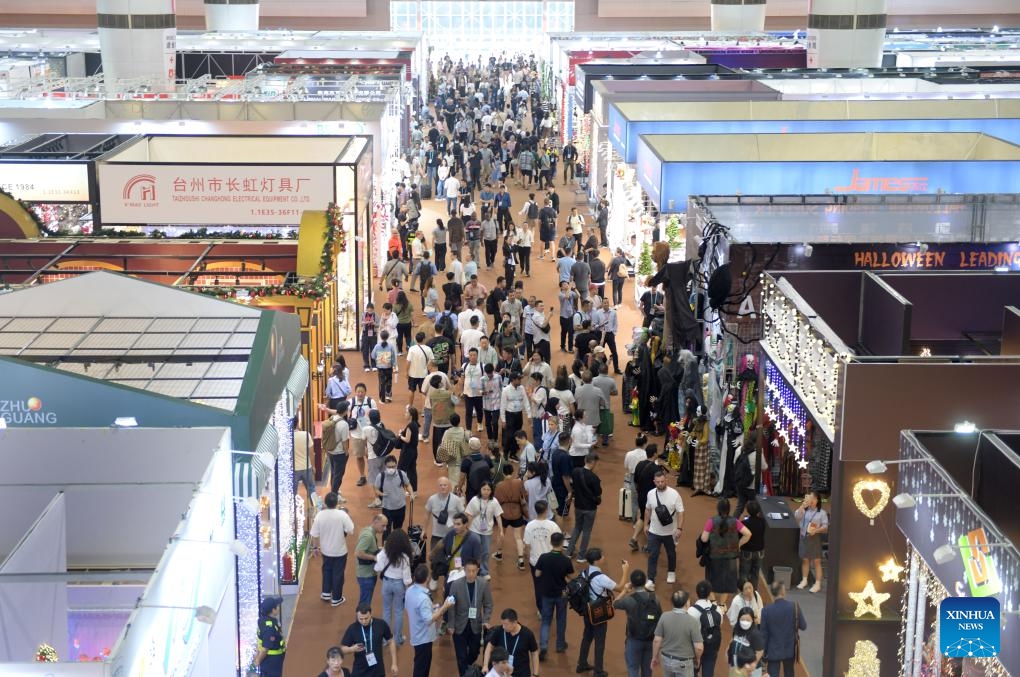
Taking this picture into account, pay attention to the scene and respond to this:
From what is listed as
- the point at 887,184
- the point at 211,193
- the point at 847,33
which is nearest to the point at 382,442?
the point at 211,193

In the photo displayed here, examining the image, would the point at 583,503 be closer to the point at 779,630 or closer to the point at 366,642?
the point at 779,630

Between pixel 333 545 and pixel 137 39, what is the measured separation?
68.1 ft

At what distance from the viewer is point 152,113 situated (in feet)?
79.4

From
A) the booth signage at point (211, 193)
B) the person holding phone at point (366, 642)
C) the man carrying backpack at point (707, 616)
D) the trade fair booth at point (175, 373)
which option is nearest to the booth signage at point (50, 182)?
the booth signage at point (211, 193)

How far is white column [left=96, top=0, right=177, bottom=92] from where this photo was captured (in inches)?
1127

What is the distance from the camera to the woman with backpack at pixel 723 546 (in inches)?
412

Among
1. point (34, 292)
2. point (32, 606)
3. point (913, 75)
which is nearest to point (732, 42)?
point (913, 75)

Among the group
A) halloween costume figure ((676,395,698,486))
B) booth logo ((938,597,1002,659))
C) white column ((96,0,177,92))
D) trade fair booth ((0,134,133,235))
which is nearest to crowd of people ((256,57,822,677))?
halloween costume figure ((676,395,698,486))

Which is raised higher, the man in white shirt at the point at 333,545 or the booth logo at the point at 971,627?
the booth logo at the point at 971,627

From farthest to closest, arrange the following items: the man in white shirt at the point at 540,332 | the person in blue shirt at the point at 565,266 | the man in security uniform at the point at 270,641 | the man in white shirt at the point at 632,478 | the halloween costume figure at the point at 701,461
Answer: the person in blue shirt at the point at 565,266 → the man in white shirt at the point at 540,332 → the halloween costume figure at the point at 701,461 → the man in white shirt at the point at 632,478 → the man in security uniform at the point at 270,641

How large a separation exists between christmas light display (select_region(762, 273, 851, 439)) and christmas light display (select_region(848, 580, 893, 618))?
1078 mm

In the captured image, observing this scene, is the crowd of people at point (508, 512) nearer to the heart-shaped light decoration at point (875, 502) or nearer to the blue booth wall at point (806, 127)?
the heart-shaped light decoration at point (875, 502)

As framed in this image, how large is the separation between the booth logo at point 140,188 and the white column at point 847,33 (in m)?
19.9

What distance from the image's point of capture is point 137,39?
1129 inches
